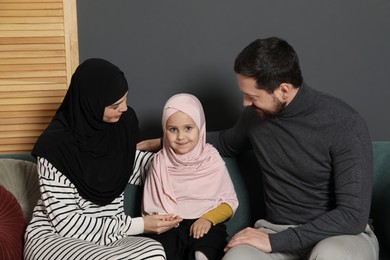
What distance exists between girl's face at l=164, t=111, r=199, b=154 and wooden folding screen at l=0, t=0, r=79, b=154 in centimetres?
60

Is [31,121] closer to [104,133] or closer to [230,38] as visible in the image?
[104,133]

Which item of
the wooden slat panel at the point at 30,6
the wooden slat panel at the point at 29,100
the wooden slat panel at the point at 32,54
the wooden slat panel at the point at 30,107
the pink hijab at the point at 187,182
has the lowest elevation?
the pink hijab at the point at 187,182

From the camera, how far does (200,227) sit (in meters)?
2.14

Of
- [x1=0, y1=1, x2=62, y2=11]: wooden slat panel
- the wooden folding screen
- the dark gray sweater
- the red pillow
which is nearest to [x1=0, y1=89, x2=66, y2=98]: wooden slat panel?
the wooden folding screen

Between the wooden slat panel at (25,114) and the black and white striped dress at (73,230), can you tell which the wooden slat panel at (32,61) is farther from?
the black and white striped dress at (73,230)

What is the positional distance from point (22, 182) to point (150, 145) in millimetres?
520

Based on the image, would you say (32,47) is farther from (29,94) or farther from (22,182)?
(22,182)

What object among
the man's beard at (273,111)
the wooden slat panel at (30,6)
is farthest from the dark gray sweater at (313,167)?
the wooden slat panel at (30,6)

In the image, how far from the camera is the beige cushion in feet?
7.64

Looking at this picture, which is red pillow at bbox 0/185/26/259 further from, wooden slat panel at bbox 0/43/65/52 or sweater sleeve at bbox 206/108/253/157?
sweater sleeve at bbox 206/108/253/157

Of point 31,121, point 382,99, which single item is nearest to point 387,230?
point 382,99

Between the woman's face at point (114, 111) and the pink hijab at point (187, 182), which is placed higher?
the woman's face at point (114, 111)

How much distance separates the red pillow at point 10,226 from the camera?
208 cm

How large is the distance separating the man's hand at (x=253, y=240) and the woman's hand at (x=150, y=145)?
1.82 feet
